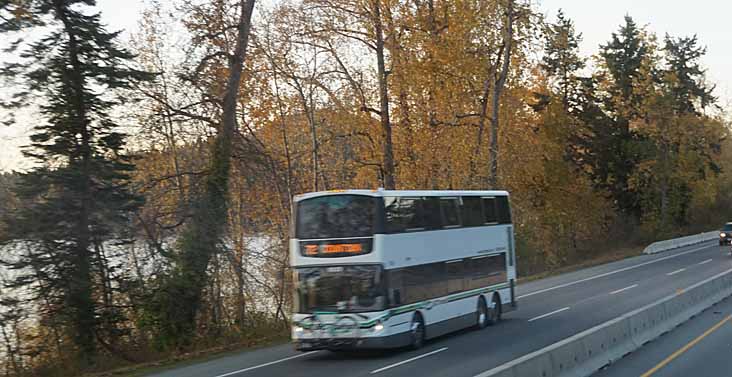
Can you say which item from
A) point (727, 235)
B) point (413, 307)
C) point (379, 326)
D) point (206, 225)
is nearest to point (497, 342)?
point (413, 307)

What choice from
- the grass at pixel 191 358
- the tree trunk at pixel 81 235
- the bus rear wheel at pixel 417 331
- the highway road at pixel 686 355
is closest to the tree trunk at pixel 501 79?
the highway road at pixel 686 355

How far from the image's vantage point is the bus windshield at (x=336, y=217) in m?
19.2

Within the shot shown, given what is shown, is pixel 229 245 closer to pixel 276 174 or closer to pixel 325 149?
pixel 276 174

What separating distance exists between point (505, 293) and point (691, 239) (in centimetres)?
4969

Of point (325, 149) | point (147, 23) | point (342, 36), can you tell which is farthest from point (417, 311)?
point (325, 149)

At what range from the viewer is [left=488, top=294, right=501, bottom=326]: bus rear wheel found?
82.4 ft

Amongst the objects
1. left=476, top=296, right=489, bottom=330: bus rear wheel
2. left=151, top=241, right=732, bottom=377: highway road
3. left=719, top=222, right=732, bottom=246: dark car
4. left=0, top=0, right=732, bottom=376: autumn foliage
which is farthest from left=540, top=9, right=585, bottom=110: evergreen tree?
left=476, top=296, right=489, bottom=330: bus rear wheel

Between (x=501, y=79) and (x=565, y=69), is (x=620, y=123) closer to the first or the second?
(x=565, y=69)

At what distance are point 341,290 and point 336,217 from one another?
5.29ft

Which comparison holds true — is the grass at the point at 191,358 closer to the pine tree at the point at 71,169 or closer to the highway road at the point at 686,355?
the pine tree at the point at 71,169

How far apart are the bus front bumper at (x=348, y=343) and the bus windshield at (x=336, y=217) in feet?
7.43

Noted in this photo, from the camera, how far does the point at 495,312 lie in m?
25.5

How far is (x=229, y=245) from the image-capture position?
977 inches

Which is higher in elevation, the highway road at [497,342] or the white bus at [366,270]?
the white bus at [366,270]
